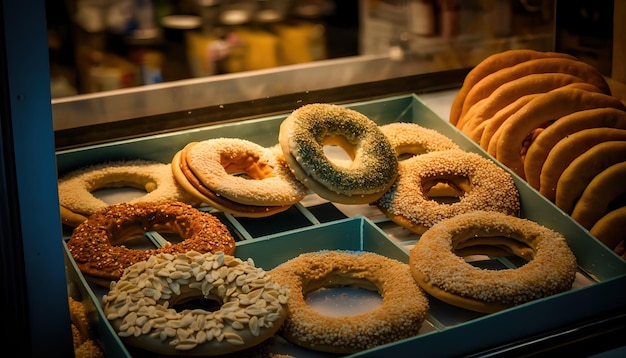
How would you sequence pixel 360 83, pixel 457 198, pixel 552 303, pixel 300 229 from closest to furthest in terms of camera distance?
pixel 552 303
pixel 300 229
pixel 457 198
pixel 360 83

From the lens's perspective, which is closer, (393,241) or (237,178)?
(393,241)

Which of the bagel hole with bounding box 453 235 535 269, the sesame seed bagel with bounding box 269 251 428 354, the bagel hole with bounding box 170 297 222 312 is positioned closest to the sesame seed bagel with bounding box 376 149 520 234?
the bagel hole with bounding box 453 235 535 269

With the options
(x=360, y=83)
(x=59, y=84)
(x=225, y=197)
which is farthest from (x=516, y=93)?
(x=59, y=84)

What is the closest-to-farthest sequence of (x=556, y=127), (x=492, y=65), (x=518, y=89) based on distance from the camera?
(x=556, y=127)
(x=518, y=89)
(x=492, y=65)

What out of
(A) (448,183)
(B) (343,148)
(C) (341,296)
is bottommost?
(C) (341,296)

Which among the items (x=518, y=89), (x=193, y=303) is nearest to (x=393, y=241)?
(x=193, y=303)

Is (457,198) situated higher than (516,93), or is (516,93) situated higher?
(516,93)

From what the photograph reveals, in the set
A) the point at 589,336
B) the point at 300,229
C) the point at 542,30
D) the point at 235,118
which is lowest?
the point at 589,336

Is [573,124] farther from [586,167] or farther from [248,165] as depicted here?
[248,165]

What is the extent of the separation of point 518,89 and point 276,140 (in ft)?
2.44

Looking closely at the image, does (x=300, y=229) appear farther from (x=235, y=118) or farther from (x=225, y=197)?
(x=235, y=118)

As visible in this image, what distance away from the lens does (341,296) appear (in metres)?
1.99

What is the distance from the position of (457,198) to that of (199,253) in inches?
35.4

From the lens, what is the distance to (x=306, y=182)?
2219 mm
